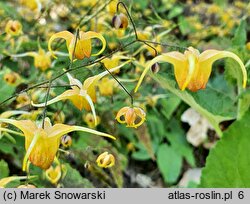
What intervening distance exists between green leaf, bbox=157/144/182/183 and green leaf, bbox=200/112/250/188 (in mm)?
1272

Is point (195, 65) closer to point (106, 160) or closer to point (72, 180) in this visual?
point (106, 160)

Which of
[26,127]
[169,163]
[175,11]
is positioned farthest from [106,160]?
[175,11]

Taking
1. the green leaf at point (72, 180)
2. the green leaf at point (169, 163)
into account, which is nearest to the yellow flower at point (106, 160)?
the green leaf at point (72, 180)

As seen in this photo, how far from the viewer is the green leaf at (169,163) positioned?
2.48m

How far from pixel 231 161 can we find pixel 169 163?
4.57 feet

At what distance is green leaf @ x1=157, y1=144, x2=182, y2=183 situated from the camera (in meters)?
2.48

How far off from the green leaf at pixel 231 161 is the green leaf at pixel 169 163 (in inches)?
50.1

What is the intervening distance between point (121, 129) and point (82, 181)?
0.84m

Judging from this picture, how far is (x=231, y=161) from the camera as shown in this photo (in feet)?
3.77

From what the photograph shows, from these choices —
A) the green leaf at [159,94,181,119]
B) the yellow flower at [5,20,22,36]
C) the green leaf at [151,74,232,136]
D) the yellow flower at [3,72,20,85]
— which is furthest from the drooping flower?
the green leaf at [159,94,181,119]

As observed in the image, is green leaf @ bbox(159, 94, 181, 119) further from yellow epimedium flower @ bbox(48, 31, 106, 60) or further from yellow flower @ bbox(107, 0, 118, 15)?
yellow epimedium flower @ bbox(48, 31, 106, 60)

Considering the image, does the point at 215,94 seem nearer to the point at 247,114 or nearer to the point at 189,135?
the point at 247,114

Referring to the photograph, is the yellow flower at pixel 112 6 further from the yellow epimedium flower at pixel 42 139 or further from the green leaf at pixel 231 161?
the yellow epimedium flower at pixel 42 139
